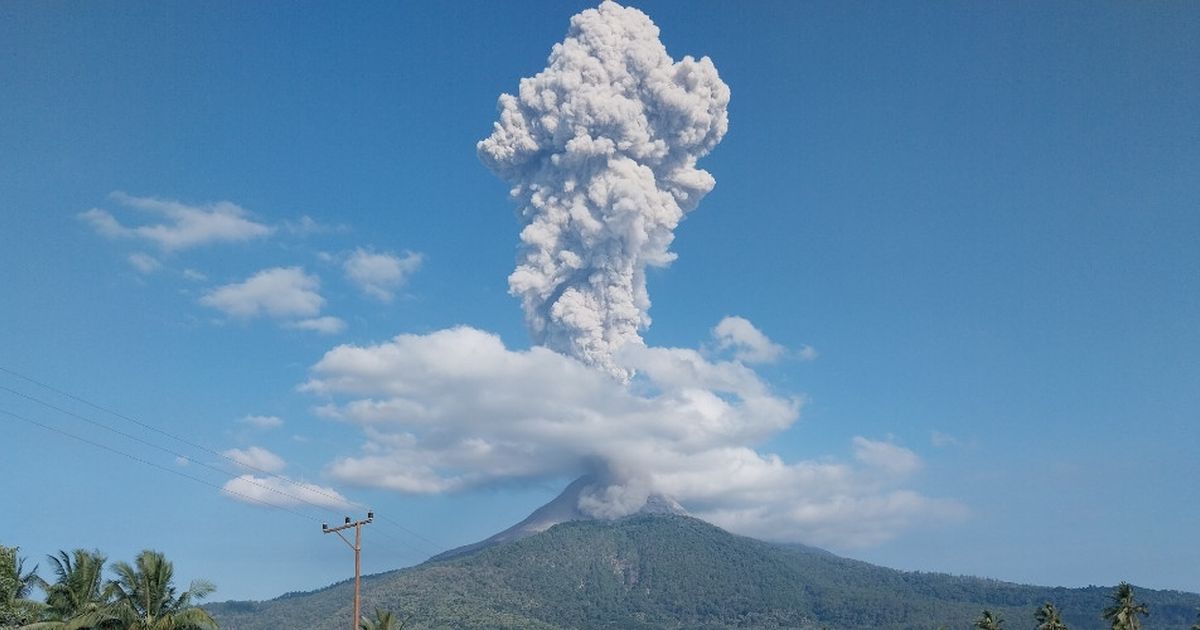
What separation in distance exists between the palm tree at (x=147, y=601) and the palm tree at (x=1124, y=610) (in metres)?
60.9

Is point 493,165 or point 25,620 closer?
point 25,620

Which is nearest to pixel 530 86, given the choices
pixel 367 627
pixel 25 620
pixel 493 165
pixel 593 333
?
pixel 493 165

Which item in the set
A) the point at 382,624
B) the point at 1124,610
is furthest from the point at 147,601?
the point at 1124,610

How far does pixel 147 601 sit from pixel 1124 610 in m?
63.8

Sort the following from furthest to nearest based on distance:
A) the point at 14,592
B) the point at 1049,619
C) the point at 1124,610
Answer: the point at 1049,619, the point at 1124,610, the point at 14,592

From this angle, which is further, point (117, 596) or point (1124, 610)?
point (1124, 610)

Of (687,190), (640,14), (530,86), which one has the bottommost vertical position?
(687,190)

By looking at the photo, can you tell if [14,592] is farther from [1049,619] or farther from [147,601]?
[1049,619]

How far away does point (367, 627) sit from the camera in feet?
181

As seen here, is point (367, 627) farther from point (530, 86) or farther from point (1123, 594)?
point (530, 86)

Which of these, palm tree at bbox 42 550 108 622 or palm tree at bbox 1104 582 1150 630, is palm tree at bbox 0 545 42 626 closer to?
palm tree at bbox 42 550 108 622

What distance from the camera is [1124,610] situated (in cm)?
7194

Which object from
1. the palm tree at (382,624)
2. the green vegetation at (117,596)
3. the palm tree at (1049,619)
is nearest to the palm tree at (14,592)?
the green vegetation at (117,596)

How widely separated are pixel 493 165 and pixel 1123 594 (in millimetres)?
138762
